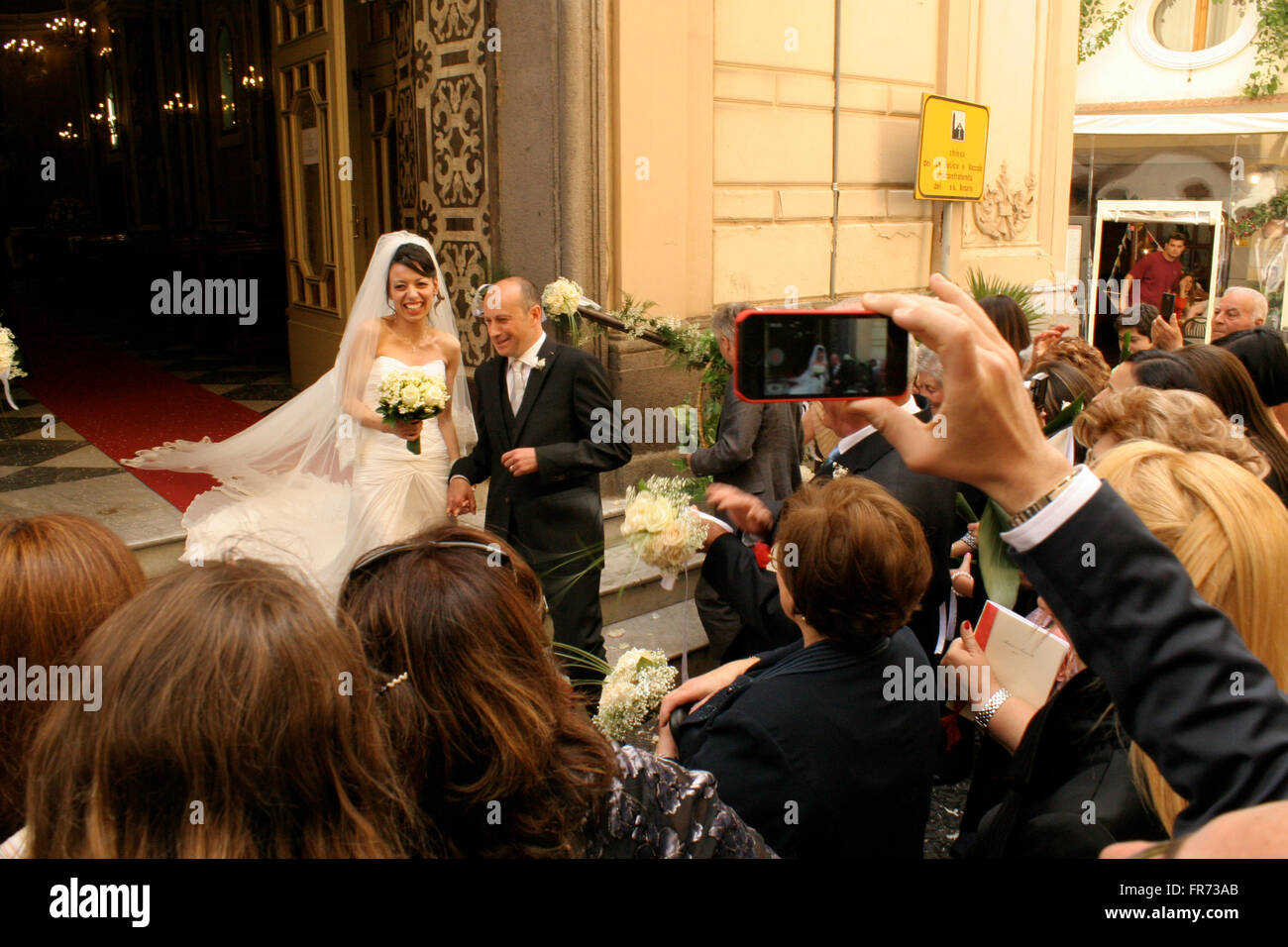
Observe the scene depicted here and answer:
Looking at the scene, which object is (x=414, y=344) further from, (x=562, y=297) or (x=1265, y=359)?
(x=1265, y=359)

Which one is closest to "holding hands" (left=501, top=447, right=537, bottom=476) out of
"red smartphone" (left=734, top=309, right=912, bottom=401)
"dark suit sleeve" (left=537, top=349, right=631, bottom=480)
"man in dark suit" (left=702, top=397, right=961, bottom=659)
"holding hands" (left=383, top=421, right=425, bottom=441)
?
"dark suit sleeve" (left=537, top=349, right=631, bottom=480)

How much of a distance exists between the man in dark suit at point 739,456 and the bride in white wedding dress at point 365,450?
53.9 inches

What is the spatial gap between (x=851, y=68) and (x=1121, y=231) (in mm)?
7696

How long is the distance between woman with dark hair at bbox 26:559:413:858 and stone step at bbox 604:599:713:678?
383cm

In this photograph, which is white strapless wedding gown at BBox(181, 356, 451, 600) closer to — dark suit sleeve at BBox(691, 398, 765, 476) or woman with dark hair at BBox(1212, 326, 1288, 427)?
dark suit sleeve at BBox(691, 398, 765, 476)

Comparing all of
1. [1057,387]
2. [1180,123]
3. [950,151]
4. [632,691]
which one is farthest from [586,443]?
[1180,123]

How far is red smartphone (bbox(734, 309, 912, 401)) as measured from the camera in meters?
1.38

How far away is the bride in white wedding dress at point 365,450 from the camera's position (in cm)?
481

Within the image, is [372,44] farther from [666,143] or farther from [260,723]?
[260,723]

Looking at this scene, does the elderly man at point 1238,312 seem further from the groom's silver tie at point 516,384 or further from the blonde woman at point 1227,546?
the blonde woman at point 1227,546

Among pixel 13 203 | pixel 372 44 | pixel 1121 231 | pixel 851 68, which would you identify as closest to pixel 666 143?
pixel 851 68

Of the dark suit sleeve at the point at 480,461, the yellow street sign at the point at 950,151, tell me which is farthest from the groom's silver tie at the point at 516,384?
the yellow street sign at the point at 950,151

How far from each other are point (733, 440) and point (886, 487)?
1.31 meters

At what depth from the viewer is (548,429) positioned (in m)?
4.36
